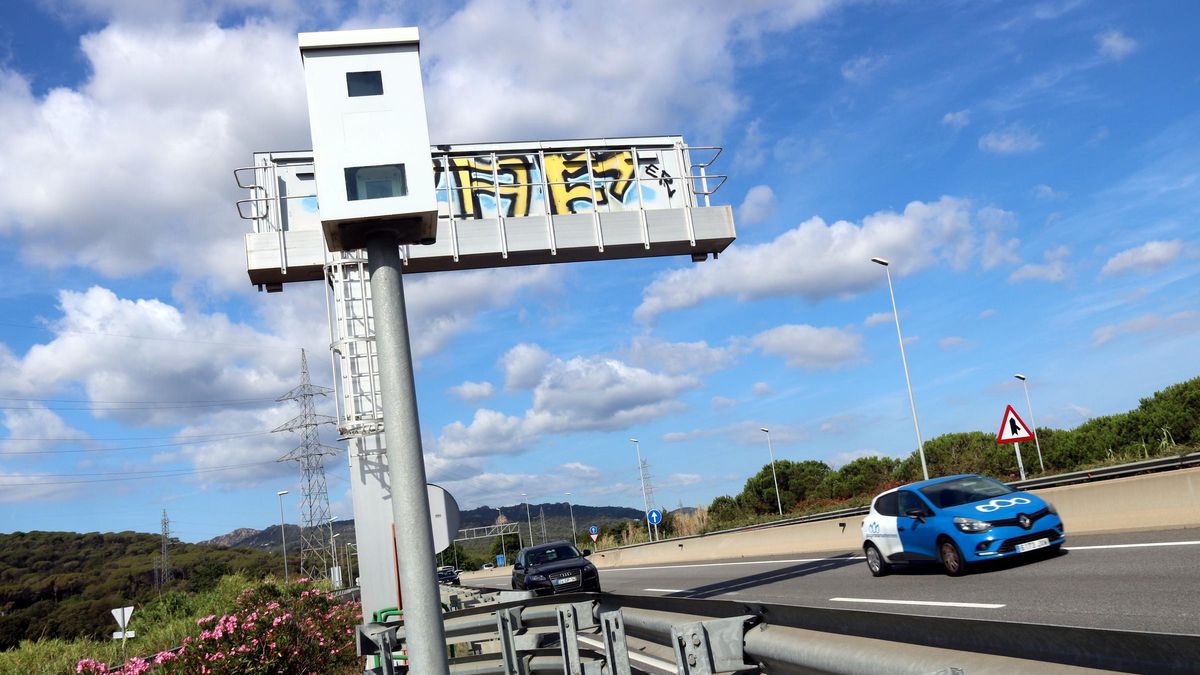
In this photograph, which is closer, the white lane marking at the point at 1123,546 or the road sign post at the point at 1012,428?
the white lane marking at the point at 1123,546

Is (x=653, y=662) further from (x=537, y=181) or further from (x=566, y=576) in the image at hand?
(x=566, y=576)

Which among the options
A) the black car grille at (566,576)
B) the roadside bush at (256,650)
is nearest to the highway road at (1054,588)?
the black car grille at (566,576)

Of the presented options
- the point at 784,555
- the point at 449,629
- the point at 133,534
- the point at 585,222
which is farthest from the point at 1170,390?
the point at 133,534

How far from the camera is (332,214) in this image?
19.7 feet

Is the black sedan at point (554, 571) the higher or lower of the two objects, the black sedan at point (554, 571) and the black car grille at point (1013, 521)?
the lower

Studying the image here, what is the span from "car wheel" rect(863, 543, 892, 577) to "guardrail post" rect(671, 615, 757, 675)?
44.2 feet

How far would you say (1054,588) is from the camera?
463 inches

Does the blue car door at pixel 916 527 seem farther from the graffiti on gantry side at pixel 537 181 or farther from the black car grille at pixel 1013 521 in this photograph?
the graffiti on gantry side at pixel 537 181

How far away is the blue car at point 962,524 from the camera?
1416cm

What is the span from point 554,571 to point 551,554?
1835mm

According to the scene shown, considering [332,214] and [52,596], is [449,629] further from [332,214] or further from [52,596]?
[52,596]

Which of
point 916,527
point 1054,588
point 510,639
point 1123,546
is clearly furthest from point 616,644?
point 1123,546

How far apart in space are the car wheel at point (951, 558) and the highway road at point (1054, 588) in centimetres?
15

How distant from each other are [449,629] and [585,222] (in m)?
10.6
